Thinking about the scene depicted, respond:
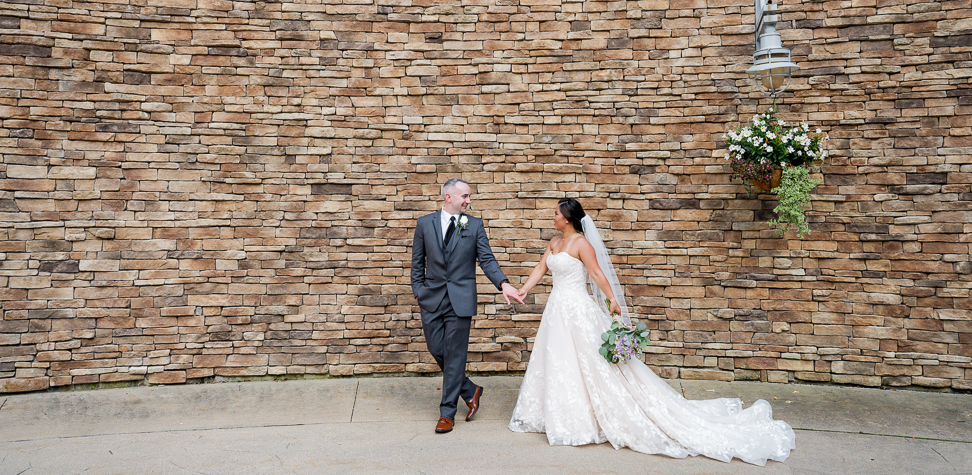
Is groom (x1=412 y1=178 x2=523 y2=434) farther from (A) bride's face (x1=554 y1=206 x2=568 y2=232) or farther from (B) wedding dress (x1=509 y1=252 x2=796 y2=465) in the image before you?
(A) bride's face (x1=554 y1=206 x2=568 y2=232)

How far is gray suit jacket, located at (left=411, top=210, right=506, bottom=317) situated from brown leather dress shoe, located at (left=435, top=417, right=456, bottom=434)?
34.9 inches

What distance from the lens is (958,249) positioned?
6.30 metres

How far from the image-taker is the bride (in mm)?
4699

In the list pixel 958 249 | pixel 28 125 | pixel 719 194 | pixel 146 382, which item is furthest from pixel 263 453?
pixel 958 249

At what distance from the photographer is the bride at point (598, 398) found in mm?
4699

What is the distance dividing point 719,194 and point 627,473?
3457 millimetres

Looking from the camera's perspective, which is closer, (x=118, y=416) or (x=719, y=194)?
(x=118, y=416)

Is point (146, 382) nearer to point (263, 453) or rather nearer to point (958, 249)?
point (263, 453)

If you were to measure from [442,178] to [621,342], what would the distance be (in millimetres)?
2805

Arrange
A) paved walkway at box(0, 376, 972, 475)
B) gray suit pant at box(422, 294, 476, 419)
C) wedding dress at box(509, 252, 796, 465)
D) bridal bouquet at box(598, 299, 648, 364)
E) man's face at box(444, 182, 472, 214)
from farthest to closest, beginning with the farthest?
1. man's face at box(444, 182, 472, 214)
2. gray suit pant at box(422, 294, 476, 419)
3. bridal bouquet at box(598, 299, 648, 364)
4. wedding dress at box(509, 252, 796, 465)
5. paved walkway at box(0, 376, 972, 475)

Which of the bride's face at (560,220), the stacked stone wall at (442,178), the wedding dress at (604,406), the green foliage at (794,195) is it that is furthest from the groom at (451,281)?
the green foliage at (794,195)

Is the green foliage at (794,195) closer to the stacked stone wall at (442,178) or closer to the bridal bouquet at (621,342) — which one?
the stacked stone wall at (442,178)

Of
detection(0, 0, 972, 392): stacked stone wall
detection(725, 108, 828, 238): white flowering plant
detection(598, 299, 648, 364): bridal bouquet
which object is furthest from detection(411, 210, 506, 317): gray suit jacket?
detection(725, 108, 828, 238): white flowering plant

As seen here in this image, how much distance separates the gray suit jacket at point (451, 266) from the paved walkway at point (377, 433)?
110 cm
